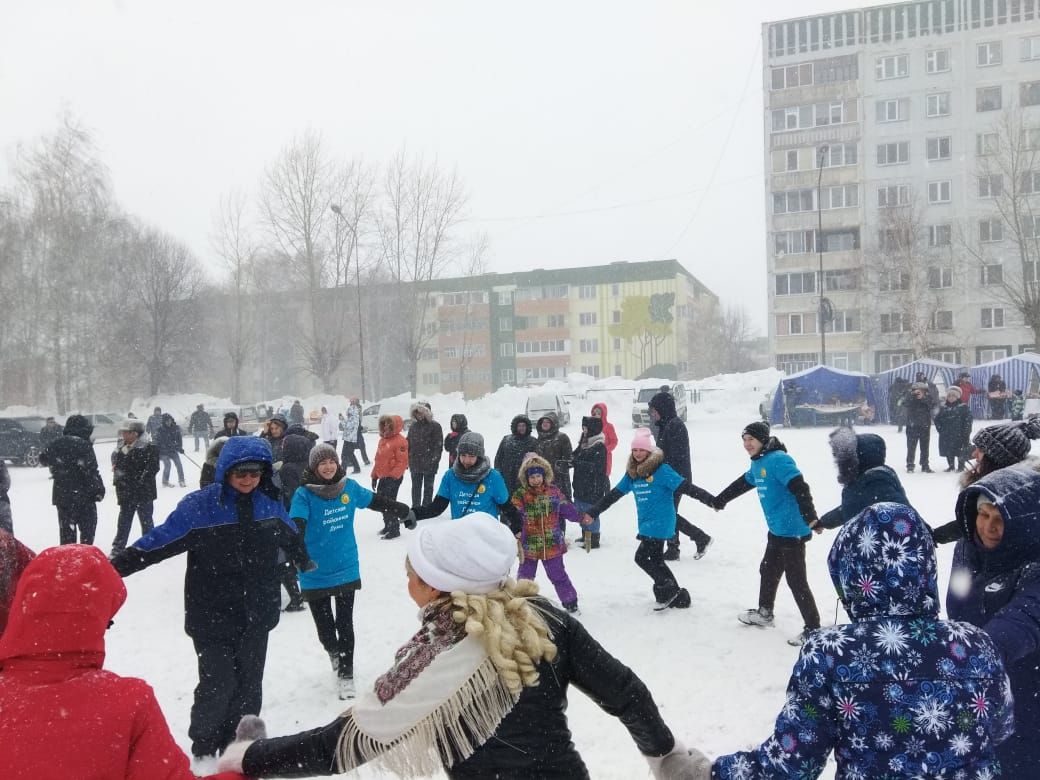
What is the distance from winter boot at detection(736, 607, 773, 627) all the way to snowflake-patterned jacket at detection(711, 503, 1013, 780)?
15.6 ft

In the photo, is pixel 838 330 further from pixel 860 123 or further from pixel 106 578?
pixel 106 578

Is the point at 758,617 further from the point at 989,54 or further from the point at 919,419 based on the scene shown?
the point at 989,54

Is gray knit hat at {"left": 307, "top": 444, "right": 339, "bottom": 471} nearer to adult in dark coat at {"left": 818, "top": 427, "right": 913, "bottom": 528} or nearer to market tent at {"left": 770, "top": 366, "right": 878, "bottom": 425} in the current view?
adult in dark coat at {"left": 818, "top": 427, "right": 913, "bottom": 528}

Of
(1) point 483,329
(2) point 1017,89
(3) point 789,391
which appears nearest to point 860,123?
(2) point 1017,89

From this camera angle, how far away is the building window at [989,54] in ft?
165

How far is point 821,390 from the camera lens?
98.3ft

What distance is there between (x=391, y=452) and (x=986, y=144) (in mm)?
44441

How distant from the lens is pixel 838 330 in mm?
53375

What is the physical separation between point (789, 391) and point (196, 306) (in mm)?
42088

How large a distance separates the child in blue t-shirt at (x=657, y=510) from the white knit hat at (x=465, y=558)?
16.5 feet

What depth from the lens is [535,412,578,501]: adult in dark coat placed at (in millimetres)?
10398

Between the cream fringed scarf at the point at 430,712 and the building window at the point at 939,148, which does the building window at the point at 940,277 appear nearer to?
the building window at the point at 939,148

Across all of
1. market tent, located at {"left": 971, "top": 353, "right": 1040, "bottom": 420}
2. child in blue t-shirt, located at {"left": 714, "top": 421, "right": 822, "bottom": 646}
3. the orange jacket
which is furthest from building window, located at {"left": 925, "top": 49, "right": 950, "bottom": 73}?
child in blue t-shirt, located at {"left": 714, "top": 421, "right": 822, "bottom": 646}

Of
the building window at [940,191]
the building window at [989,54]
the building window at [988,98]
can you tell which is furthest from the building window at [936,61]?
the building window at [940,191]
